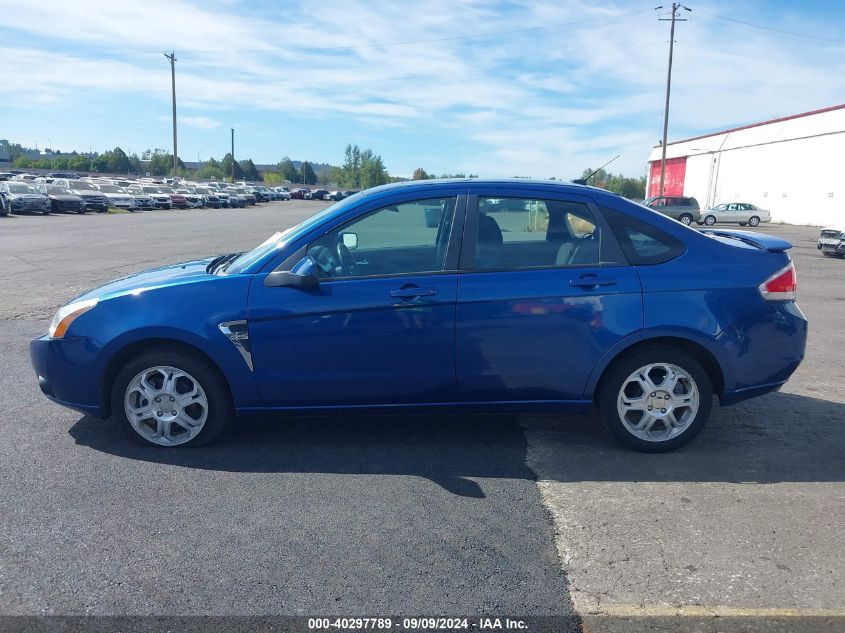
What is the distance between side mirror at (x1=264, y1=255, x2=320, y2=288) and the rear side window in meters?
1.91

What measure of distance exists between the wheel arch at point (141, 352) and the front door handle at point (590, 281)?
7.38 ft

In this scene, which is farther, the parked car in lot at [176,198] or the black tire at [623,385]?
the parked car in lot at [176,198]

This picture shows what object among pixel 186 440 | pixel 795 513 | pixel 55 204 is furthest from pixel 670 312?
pixel 55 204

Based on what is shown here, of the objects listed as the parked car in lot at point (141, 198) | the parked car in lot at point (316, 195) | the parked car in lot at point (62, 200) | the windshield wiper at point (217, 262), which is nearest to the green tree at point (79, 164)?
the parked car in lot at point (316, 195)

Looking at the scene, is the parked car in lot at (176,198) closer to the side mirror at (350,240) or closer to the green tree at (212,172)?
the side mirror at (350,240)

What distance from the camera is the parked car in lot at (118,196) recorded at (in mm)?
45406

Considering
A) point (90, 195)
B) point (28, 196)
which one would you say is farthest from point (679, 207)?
point (28, 196)

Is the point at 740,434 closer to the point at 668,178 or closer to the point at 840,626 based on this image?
the point at 840,626

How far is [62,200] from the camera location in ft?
123

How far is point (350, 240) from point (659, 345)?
209cm

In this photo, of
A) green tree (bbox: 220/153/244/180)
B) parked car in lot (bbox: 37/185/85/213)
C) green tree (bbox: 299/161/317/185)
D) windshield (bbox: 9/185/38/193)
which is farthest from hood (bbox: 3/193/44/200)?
green tree (bbox: 299/161/317/185)

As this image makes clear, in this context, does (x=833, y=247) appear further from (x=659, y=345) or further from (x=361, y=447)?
(x=361, y=447)

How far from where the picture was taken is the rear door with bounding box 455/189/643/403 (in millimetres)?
4227

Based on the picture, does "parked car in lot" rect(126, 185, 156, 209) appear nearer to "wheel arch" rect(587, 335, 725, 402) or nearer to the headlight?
the headlight
